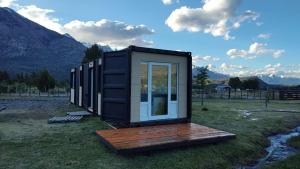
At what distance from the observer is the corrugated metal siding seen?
7766 mm

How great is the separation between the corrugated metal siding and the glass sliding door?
0.95 metres

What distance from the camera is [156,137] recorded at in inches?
248

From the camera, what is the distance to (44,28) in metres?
114

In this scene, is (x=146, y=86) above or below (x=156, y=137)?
above

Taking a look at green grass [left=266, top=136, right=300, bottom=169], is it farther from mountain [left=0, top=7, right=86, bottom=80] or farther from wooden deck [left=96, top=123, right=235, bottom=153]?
mountain [left=0, top=7, right=86, bottom=80]

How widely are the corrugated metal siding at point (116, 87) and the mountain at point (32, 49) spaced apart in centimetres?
6248

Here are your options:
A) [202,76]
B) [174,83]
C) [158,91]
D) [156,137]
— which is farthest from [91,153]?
[202,76]

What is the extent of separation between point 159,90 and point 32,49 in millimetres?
92330

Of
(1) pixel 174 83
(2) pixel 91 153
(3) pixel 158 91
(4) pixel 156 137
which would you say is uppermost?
(1) pixel 174 83

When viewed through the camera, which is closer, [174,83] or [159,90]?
[159,90]

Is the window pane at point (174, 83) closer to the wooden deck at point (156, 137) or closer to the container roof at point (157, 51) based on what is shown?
the container roof at point (157, 51)

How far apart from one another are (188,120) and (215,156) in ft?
10.2

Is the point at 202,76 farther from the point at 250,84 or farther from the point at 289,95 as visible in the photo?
the point at 250,84

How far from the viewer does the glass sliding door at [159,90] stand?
834cm
